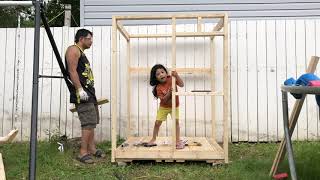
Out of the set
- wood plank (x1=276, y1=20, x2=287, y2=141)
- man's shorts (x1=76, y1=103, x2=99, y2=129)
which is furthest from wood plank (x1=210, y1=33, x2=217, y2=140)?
man's shorts (x1=76, y1=103, x2=99, y2=129)

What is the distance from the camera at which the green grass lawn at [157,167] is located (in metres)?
5.02

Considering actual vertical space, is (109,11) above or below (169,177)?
above

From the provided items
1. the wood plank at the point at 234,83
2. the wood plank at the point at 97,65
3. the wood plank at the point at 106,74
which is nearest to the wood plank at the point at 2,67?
the wood plank at the point at 97,65

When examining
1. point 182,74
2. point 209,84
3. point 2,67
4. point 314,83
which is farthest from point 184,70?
point 314,83

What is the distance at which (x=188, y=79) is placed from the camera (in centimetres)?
706

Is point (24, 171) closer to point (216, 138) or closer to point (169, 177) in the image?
A: point (169, 177)

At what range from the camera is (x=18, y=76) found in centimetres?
719

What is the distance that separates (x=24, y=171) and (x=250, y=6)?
5715 mm

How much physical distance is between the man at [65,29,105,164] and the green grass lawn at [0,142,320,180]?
314mm

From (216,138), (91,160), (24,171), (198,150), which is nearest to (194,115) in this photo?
(216,138)

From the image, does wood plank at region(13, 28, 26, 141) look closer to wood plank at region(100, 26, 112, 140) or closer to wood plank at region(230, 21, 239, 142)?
wood plank at region(100, 26, 112, 140)

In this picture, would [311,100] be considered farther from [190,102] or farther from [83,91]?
[83,91]

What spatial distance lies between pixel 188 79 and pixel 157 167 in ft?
6.49

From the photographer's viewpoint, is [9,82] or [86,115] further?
[9,82]
